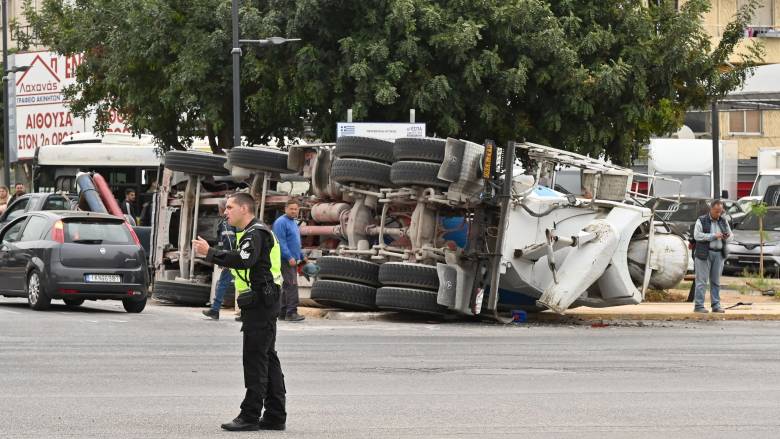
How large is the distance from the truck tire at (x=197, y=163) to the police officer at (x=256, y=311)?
45.9 feet

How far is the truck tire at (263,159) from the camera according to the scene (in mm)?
23547

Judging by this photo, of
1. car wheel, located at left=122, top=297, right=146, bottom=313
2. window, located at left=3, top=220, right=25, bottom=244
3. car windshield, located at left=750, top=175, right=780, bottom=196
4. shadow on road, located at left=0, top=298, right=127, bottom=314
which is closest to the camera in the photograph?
car wheel, located at left=122, top=297, right=146, bottom=313

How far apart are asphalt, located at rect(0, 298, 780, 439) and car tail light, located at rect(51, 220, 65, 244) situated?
1.85 meters

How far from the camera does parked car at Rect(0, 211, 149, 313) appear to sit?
2242 centimetres

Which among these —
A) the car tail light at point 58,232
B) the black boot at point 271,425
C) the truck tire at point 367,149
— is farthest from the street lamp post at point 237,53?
the black boot at point 271,425

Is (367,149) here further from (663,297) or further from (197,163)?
(663,297)

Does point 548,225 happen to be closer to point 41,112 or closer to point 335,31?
point 335,31

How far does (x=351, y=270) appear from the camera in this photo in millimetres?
21516

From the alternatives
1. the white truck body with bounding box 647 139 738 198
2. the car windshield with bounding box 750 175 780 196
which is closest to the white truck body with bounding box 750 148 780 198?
the car windshield with bounding box 750 175 780 196

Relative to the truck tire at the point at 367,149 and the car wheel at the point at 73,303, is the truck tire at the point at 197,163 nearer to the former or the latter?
the car wheel at the point at 73,303

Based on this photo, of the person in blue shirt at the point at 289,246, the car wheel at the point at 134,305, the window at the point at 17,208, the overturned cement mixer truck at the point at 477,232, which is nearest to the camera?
the overturned cement mixer truck at the point at 477,232

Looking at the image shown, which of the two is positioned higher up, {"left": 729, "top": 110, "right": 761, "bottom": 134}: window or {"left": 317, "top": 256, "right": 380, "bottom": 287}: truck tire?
{"left": 729, "top": 110, "right": 761, "bottom": 134}: window

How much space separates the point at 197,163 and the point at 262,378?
14.5 metres

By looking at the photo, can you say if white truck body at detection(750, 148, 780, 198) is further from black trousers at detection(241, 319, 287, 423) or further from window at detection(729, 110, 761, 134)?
black trousers at detection(241, 319, 287, 423)
